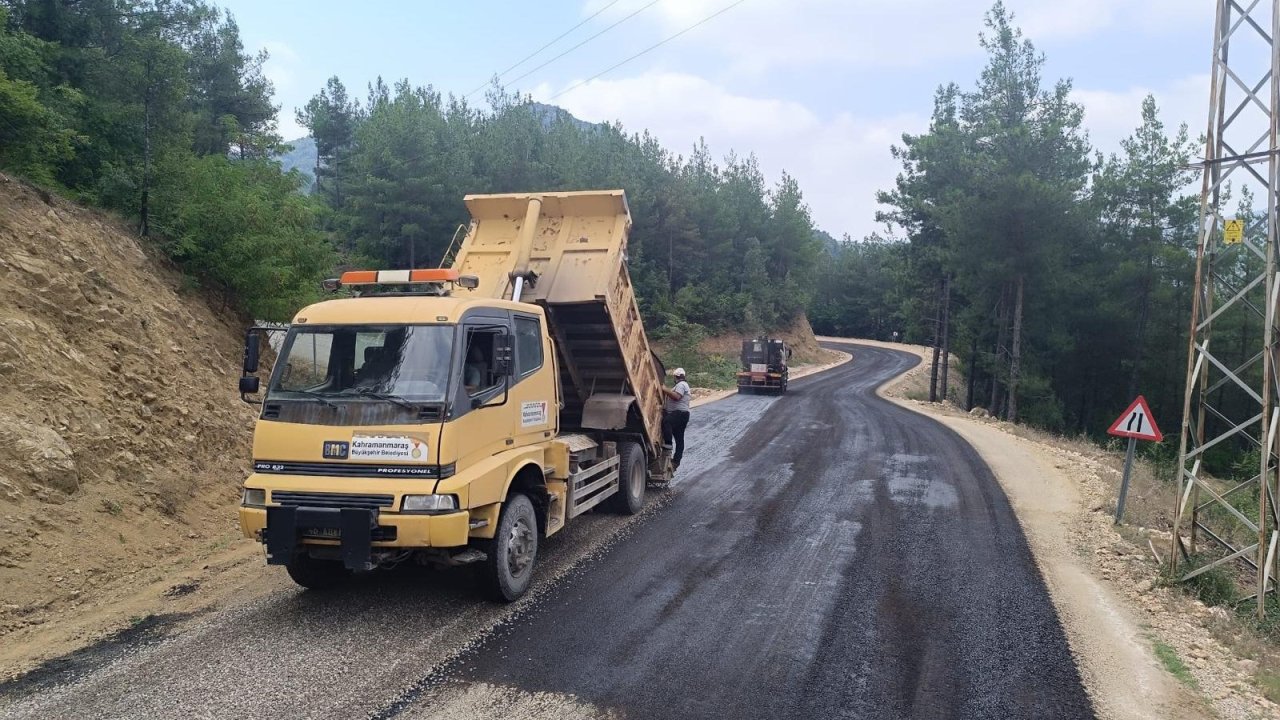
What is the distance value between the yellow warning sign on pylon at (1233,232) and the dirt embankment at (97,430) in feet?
34.3

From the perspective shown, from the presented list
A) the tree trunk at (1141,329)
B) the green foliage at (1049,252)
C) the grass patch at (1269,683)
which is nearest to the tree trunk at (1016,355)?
the green foliage at (1049,252)

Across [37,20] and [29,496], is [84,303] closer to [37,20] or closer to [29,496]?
[29,496]

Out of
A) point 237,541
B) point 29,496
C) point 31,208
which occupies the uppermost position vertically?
point 31,208

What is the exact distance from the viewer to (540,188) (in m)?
36.3

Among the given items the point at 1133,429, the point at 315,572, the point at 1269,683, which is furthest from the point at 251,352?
the point at 1133,429

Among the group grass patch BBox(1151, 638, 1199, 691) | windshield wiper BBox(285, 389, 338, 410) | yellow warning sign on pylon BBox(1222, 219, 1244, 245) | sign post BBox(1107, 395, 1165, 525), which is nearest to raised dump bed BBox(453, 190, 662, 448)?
windshield wiper BBox(285, 389, 338, 410)

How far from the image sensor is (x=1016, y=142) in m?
27.4

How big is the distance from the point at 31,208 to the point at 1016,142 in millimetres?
28586

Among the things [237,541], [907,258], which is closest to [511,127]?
[907,258]

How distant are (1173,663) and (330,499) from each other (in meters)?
6.70

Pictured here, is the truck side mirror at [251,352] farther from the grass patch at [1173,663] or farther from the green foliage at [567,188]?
the green foliage at [567,188]

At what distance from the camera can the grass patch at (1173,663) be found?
5.57 metres

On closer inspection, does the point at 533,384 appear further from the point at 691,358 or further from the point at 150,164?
the point at 691,358

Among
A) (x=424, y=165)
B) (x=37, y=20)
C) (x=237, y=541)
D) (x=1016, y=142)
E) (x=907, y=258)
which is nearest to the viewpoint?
Result: (x=237, y=541)
